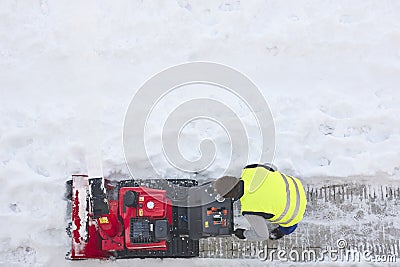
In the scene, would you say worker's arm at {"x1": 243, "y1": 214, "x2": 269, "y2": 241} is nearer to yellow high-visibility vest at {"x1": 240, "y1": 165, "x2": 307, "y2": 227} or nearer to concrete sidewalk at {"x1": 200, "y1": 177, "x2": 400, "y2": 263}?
yellow high-visibility vest at {"x1": 240, "y1": 165, "x2": 307, "y2": 227}

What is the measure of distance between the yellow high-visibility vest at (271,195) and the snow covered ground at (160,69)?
1040 mm

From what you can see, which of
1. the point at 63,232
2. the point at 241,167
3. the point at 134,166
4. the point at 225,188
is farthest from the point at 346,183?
the point at 63,232

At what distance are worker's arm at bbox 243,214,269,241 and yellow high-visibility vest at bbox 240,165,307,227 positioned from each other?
102 mm

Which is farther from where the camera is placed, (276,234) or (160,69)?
(160,69)

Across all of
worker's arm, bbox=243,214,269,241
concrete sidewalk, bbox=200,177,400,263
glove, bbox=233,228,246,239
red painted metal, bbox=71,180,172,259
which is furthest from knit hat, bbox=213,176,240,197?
concrete sidewalk, bbox=200,177,400,263

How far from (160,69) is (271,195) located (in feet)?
8.15

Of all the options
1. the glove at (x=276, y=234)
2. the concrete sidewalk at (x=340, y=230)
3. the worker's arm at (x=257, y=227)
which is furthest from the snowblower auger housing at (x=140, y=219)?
the glove at (x=276, y=234)

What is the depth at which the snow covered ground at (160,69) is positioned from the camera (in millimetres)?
6652

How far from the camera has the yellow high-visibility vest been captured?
552 centimetres

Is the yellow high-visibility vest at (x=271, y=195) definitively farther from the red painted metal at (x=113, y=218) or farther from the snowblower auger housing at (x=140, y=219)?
the red painted metal at (x=113, y=218)

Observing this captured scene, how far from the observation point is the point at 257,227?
5.73 m

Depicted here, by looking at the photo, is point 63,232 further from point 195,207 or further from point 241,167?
point 241,167

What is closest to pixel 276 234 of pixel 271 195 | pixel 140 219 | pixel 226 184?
pixel 271 195

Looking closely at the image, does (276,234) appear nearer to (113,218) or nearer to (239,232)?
(239,232)
